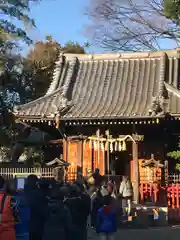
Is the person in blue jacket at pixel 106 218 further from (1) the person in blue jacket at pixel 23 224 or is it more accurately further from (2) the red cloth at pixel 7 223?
(2) the red cloth at pixel 7 223

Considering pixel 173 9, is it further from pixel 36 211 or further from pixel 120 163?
pixel 120 163

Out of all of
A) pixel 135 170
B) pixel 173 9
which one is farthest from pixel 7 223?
pixel 135 170

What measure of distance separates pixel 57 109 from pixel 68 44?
84.0ft

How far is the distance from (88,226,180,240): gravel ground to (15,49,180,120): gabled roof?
16.3ft

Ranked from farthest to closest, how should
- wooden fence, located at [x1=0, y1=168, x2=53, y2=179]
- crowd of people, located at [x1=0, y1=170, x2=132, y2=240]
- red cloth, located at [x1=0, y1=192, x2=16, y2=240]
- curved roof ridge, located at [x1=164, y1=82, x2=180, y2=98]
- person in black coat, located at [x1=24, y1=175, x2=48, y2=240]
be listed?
curved roof ridge, located at [x1=164, y1=82, x2=180, y2=98] → wooden fence, located at [x1=0, y1=168, x2=53, y2=179] → person in black coat, located at [x1=24, y1=175, x2=48, y2=240] → crowd of people, located at [x1=0, y1=170, x2=132, y2=240] → red cloth, located at [x1=0, y1=192, x2=16, y2=240]

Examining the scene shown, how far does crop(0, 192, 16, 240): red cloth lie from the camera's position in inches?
259

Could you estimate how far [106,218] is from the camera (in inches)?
403

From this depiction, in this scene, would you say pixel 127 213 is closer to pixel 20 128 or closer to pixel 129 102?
pixel 129 102

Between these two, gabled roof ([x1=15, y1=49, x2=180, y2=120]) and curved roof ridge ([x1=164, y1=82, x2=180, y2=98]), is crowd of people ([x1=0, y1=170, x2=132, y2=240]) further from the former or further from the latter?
curved roof ridge ([x1=164, y1=82, x2=180, y2=98])

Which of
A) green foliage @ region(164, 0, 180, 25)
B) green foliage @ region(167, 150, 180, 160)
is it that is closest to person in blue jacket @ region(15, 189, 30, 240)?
green foliage @ region(164, 0, 180, 25)

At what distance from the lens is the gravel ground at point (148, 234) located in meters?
14.8

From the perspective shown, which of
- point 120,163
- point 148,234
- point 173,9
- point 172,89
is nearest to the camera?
point 173,9

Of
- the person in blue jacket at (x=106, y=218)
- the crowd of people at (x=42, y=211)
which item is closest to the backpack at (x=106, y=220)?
the person in blue jacket at (x=106, y=218)

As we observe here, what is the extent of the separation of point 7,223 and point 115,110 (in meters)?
14.9
